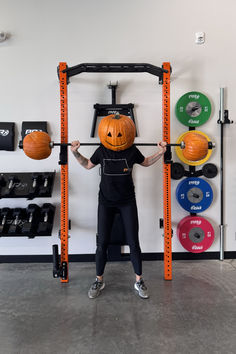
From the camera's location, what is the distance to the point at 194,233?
8.70 ft

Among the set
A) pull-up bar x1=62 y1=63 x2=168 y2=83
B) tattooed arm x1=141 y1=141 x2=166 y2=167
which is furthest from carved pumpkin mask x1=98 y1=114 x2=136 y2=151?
pull-up bar x1=62 y1=63 x2=168 y2=83

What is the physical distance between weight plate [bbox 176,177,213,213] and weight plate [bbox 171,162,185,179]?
76 millimetres

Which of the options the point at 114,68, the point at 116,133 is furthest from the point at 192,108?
the point at 116,133

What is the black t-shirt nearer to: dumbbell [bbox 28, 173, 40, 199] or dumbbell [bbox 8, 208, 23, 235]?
dumbbell [bbox 28, 173, 40, 199]

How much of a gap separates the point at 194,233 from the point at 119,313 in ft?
3.93

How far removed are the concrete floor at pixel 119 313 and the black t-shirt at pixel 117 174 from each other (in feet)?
2.68

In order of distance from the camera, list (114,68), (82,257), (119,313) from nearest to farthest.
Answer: (119,313) < (114,68) < (82,257)

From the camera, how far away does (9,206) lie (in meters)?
2.66

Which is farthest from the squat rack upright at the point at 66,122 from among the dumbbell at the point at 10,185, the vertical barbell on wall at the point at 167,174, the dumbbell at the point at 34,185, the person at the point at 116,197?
the dumbbell at the point at 10,185

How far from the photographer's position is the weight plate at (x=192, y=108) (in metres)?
2.57

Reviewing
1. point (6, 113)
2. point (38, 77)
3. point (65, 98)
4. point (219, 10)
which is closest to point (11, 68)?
point (38, 77)

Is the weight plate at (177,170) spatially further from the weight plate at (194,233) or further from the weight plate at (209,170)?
A: the weight plate at (194,233)

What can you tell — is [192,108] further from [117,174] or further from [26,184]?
[26,184]

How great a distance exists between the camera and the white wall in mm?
2533
